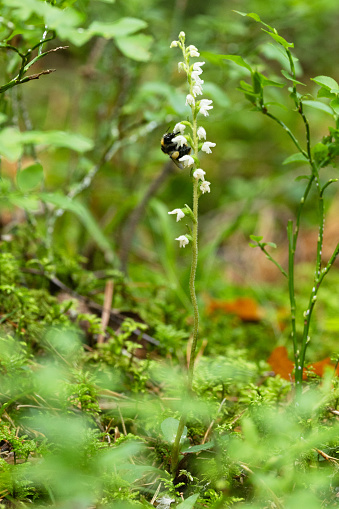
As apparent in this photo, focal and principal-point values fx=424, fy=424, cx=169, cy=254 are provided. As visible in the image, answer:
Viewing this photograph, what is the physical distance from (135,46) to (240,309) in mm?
1544

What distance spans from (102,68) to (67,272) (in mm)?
1368

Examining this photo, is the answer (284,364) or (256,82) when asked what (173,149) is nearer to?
(256,82)

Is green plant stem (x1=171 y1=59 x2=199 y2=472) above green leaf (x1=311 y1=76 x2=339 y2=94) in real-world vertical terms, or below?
below

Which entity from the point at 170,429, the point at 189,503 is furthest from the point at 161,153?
the point at 189,503

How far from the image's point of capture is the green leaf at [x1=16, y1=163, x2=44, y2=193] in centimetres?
135

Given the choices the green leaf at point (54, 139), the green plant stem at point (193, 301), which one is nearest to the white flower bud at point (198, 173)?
the green plant stem at point (193, 301)

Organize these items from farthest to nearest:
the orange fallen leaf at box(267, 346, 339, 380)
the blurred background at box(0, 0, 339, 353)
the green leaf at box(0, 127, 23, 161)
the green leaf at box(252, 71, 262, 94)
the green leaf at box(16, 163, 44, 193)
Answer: the blurred background at box(0, 0, 339, 353), the orange fallen leaf at box(267, 346, 339, 380), the green leaf at box(16, 163, 44, 193), the green leaf at box(252, 71, 262, 94), the green leaf at box(0, 127, 23, 161)

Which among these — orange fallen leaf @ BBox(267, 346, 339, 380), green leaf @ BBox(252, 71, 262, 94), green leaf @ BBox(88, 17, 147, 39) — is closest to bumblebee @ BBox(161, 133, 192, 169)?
green leaf @ BBox(252, 71, 262, 94)

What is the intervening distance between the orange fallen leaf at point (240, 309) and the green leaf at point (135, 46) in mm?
1464

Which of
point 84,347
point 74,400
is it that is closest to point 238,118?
point 84,347

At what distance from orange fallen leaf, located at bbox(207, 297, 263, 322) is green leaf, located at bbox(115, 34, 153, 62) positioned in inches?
57.6

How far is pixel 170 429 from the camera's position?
113 centimetres

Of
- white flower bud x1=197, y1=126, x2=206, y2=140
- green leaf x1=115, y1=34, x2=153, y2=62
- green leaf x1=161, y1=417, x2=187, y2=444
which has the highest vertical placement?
green leaf x1=115, y1=34, x2=153, y2=62

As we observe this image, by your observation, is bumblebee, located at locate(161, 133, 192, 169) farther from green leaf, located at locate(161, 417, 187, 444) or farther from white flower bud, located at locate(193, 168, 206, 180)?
green leaf, located at locate(161, 417, 187, 444)
